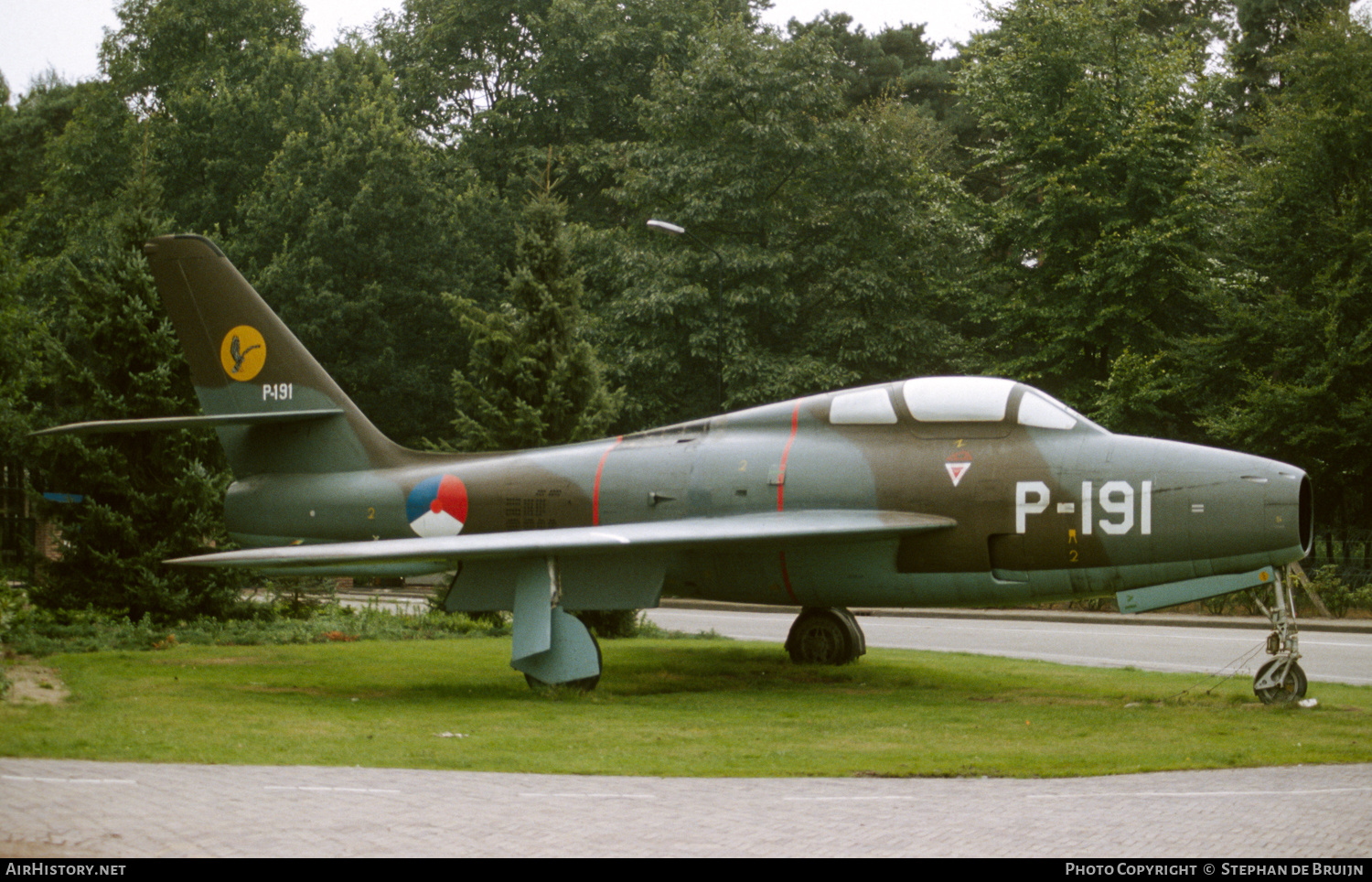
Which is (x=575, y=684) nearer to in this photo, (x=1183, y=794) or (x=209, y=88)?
(x=1183, y=794)

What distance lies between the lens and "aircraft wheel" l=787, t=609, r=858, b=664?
54.4ft

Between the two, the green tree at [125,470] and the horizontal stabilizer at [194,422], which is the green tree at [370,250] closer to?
the green tree at [125,470]

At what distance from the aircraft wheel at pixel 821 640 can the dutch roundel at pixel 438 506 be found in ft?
14.9

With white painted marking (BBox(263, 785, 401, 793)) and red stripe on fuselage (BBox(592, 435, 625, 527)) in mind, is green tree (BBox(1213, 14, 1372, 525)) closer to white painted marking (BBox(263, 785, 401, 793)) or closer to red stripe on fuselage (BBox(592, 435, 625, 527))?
red stripe on fuselage (BBox(592, 435, 625, 527))

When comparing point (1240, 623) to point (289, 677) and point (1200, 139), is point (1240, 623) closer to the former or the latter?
point (1200, 139)

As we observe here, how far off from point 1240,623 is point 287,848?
80.7ft

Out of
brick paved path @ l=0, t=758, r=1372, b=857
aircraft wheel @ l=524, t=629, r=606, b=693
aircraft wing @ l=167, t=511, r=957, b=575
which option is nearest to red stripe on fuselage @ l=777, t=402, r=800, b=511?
aircraft wing @ l=167, t=511, r=957, b=575

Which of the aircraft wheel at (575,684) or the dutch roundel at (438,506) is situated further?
the dutch roundel at (438,506)

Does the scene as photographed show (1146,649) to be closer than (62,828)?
No

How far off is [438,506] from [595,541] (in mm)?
3604

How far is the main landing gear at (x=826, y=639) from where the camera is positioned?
16594mm

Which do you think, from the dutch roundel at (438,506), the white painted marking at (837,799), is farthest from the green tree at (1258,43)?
the white painted marking at (837,799)

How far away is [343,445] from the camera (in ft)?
55.0

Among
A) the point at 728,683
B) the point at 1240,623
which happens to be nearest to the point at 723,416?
the point at 728,683
